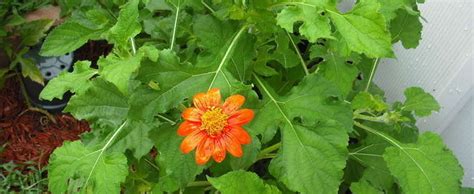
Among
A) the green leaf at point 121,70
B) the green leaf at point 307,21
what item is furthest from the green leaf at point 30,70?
the green leaf at point 307,21

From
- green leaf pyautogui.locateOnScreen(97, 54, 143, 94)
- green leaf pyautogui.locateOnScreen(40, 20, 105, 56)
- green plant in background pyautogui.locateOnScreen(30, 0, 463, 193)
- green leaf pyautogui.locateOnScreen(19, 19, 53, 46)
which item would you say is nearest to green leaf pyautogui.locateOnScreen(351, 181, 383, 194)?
green plant in background pyautogui.locateOnScreen(30, 0, 463, 193)

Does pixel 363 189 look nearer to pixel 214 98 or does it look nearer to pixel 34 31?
pixel 214 98

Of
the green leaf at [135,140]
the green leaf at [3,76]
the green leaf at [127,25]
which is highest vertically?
the green leaf at [127,25]

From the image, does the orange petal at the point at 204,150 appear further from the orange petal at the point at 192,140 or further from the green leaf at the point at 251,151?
the green leaf at the point at 251,151

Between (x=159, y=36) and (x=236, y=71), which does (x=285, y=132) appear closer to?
(x=236, y=71)

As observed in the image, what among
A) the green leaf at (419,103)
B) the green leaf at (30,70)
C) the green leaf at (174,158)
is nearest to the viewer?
the green leaf at (174,158)

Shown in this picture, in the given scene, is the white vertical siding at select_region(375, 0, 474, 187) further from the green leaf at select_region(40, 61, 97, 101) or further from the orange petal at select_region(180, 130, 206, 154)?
the green leaf at select_region(40, 61, 97, 101)

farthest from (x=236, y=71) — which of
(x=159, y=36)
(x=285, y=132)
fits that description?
(x=159, y=36)
